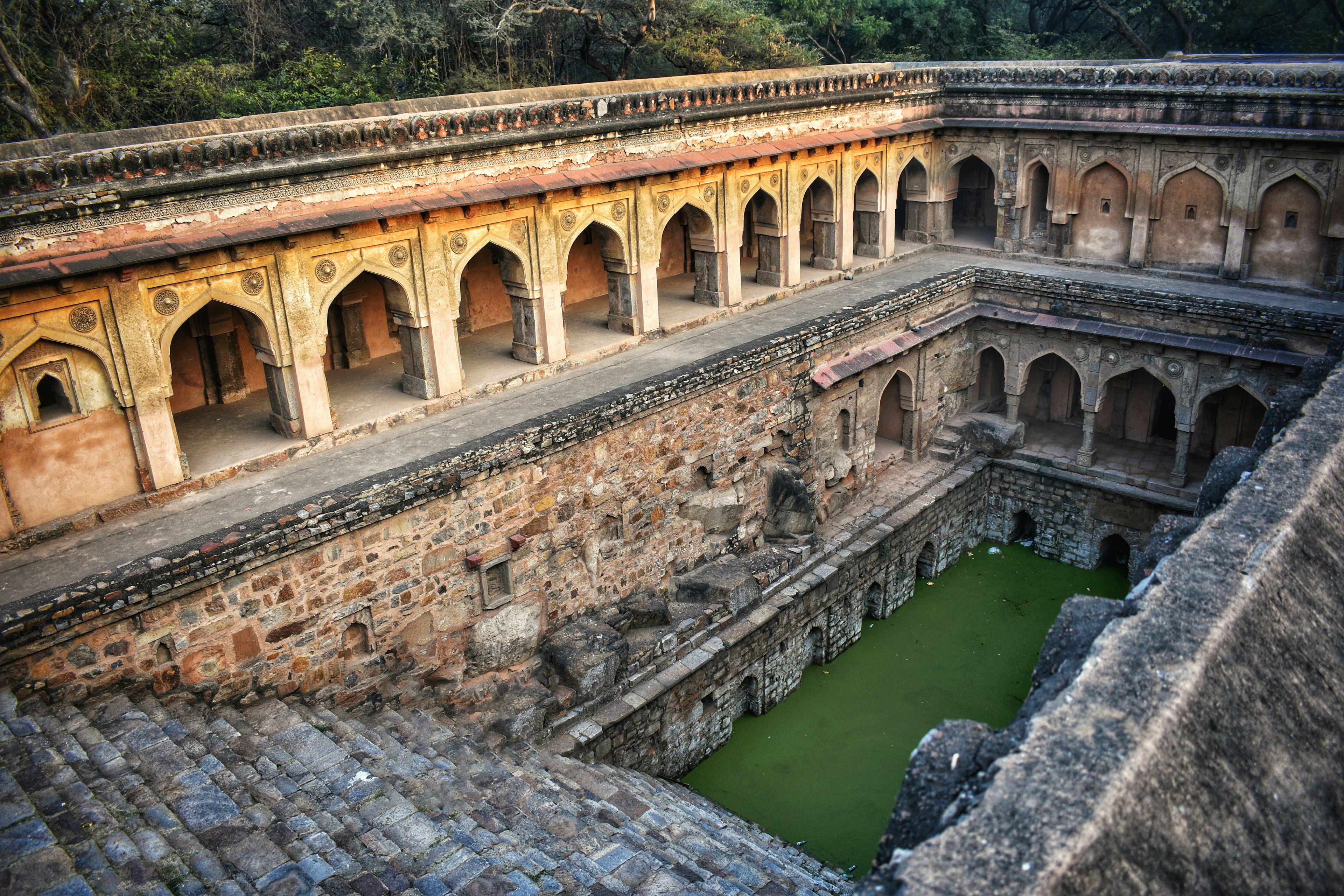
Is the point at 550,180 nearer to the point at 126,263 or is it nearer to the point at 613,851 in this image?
the point at 126,263

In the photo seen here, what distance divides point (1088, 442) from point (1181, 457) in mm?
1372

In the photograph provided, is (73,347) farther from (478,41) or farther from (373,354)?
(478,41)

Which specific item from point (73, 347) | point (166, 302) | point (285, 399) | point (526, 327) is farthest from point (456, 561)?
point (526, 327)

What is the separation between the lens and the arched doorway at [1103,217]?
58.5 ft

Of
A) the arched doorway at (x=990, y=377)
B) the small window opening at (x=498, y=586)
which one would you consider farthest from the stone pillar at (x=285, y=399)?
the arched doorway at (x=990, y=377)

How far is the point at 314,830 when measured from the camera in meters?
7.00

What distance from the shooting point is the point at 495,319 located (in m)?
15.5

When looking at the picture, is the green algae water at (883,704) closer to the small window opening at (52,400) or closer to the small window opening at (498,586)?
the small window opening at (498,586)

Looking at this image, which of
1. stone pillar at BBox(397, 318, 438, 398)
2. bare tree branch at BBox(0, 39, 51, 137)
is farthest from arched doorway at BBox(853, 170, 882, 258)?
bare tree branch at BBox(0, 39, 51, 137)

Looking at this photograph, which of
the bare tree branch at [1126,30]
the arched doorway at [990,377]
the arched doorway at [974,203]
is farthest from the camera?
the bare tree branch at [1126,30]

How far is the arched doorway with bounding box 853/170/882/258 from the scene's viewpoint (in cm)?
1858

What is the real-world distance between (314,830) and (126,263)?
536 centimetres

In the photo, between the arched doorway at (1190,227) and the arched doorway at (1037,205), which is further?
the arched doorway at (1037,205)

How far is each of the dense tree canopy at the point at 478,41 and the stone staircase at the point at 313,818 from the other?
12334 mm
